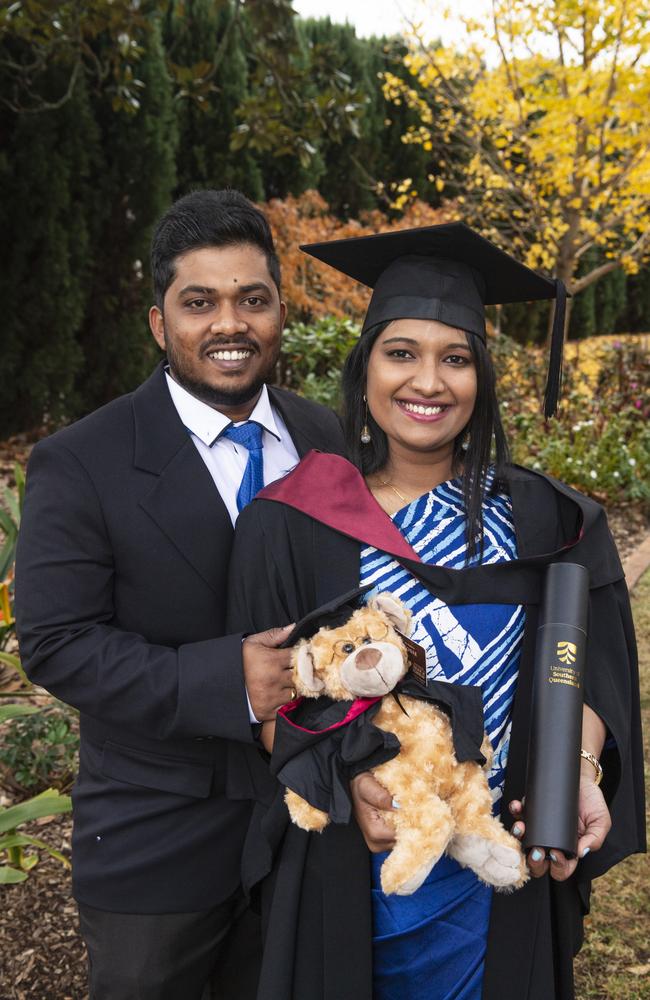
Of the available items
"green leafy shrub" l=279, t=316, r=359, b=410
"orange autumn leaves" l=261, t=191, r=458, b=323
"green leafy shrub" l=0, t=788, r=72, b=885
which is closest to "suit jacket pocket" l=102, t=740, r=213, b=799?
"green leafy shrub" l=0, t=788, r=72, b=885

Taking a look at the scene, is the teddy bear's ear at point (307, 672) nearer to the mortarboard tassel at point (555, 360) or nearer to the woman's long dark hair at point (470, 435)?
the woman's long dark hair at point (470, 435)

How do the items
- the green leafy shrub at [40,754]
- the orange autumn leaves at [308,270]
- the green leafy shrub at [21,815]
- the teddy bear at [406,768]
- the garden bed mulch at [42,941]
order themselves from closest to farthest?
1. the teddy bear at [406,768]
2. the green leafy shrub at [21,815]
3. the garden bed mulch at [42,941]
4. the green leafy shrub at [40,754]
5. the orange autumn leaves at [308,270]

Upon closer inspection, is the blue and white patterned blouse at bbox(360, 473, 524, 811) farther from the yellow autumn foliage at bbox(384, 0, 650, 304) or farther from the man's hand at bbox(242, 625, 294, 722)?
the yellow autumn foliage at bbox(384, 0, 650, 304)

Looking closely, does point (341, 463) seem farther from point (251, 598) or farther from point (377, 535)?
point (251, 598)

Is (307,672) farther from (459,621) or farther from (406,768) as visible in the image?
(459,621)

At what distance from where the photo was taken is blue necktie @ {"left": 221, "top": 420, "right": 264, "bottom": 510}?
6.34 feet

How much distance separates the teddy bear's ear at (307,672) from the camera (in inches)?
58.4

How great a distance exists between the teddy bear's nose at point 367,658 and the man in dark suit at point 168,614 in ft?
0.75

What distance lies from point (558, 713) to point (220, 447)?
36.7 inches

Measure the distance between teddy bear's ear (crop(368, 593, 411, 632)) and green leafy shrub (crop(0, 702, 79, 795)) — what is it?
2.18 metres

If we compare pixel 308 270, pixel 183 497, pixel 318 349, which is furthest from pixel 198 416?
pixel 308 270

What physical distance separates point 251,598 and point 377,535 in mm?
266

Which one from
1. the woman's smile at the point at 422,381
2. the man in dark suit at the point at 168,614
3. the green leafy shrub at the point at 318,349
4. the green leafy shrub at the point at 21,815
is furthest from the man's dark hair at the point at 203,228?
the green leafy shrub at the point at 318,349

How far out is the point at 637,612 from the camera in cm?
561
